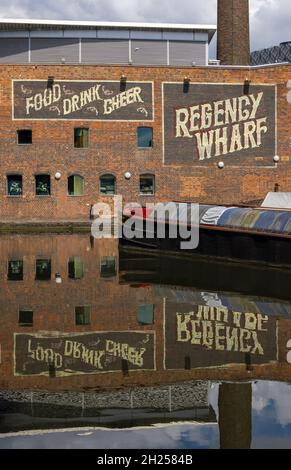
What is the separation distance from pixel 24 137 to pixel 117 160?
13.7 feet

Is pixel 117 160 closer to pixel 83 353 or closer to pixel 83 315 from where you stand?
pixel 83 315

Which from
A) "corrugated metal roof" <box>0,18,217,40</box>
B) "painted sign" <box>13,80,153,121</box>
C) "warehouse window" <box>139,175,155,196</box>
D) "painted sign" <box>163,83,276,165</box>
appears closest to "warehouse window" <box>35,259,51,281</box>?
"warehouse window" <box>139,175,155,196</box>

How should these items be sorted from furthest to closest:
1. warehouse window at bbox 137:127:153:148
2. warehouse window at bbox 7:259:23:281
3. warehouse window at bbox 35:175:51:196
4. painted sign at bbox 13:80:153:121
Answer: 1. warehouse window at bbox 137:127:153:148
2. warehouse window at bbox 35:175:51:196
3. painted sign at bbox 13:80:153:121
4. warehouse window at bbox 7:259:23:281

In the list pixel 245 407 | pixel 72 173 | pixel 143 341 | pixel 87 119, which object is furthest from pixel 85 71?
pixel 245 407

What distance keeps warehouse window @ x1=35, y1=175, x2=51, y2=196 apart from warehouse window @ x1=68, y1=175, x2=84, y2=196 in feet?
3.01

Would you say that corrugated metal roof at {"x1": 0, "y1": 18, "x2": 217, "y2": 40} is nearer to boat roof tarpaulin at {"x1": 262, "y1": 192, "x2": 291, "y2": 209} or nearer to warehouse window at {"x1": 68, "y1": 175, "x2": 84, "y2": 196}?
warehouse window at {"x1": 68, "y1": 175, "x2": 84, "y2": 196}

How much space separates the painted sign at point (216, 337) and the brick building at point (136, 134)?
2138cm

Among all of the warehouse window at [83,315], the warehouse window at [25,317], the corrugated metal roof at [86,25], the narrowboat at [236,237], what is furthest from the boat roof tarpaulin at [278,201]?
the corrugated metal roof at [86,25]

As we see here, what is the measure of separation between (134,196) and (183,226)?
1265 centimetres

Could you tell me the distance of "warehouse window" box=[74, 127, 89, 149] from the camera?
34.7m

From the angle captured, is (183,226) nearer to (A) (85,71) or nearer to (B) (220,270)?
(B) (220,270)

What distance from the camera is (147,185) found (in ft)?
115

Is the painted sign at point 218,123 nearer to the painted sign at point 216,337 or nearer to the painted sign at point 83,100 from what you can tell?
the painted sign at point 83,100

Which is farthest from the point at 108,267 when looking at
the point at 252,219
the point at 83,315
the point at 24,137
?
the point at 24,137
